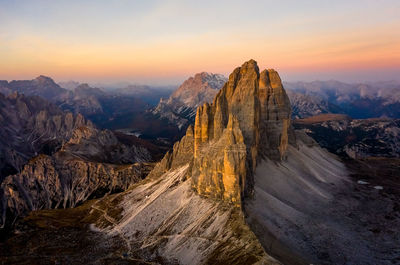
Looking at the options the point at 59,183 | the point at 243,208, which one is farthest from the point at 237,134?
the point at 59,183

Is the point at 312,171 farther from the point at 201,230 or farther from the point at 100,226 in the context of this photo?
the point at 100,226

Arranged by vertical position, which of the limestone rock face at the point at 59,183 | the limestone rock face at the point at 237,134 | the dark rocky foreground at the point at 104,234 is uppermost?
the limestone rock face at the point at 237,134

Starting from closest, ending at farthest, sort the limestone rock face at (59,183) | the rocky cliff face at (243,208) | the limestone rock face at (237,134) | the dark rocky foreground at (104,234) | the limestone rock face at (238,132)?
the rocky cliff face at (243,208)
the dark rocky foreground at (104,234)
the limestone rock face at (238,132)
the limestone rock face at (237,134)
the limestone rock face at (59,183)

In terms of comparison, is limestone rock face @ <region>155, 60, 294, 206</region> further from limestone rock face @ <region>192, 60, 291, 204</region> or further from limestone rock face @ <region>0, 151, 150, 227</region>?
limestone rock face @ <region>0, 151, 150, 227</region>

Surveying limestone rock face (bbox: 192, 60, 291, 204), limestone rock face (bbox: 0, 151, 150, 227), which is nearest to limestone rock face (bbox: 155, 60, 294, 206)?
limestone rock face (bbox: 192, 60, 291, 204)

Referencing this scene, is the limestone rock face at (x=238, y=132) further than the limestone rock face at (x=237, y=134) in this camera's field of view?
No

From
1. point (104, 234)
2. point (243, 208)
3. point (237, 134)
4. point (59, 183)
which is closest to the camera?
point (243, 208)

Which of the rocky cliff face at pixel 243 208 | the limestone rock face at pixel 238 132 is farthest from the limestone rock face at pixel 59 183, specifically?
the limestone rock face at pixel 238 132

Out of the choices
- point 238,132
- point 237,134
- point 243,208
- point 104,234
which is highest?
point 238,132

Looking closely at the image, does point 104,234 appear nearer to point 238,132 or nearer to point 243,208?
point 243,208

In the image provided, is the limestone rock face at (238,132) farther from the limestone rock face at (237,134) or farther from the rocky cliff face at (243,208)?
the rocky cliff face at (243,208)
